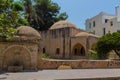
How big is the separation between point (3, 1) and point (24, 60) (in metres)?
5.52

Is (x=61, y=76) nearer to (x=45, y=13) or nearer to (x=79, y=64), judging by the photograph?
(x=79, y=64)

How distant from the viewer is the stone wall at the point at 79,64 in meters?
20.8

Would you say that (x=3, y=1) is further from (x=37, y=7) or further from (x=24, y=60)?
(x=37, y=7)

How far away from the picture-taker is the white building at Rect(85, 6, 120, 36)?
166 feet

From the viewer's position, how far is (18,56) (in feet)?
64.2

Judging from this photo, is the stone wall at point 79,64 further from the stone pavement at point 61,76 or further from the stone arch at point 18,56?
the stone pavement at point 61,76

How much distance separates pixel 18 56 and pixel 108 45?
15.9 m

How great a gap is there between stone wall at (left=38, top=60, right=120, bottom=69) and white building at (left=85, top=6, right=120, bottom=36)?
2744 cm

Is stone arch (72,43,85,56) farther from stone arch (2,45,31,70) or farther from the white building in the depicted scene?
stone arch (2,45,31,70)

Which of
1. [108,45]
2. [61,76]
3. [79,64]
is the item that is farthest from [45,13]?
[61,76]

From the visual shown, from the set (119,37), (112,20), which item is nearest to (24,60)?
(119,37)

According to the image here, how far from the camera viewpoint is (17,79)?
12.7 m

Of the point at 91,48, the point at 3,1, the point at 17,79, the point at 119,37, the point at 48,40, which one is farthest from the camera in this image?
the point at 48,40

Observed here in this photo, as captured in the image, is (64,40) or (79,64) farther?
(64,40)
